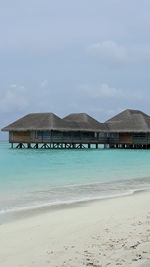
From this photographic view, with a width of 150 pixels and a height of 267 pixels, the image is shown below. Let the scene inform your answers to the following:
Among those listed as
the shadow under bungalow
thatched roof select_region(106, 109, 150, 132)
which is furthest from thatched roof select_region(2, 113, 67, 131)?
thatched roof select_region(106, 109, 150, 132)

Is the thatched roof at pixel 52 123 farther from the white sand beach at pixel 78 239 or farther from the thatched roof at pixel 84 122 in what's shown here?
the white sand beach at pixel 78 239

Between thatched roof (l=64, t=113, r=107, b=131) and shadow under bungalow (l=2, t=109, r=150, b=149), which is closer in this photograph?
shadow under bungalow (l=2, t=109, r=150, b=149)

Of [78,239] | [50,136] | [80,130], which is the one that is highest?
[80,130]

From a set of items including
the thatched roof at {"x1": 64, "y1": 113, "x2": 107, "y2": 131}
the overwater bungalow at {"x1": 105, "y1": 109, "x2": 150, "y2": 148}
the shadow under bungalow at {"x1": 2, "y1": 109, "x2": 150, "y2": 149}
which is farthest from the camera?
the overwater bungalow at {"x1": 105, "y1": 109, "x2": 150, "y2": 148}

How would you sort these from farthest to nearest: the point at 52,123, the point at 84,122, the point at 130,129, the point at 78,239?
the point at 84,122
the point at 130,129
the point at 52,123
the point at 78,239

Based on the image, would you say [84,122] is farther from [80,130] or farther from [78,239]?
[78,239]

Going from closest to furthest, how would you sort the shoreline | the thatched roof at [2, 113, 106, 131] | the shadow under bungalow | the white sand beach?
the white sand beach → the shoreline → the thatched roof at [2, 113, 106, 131] → the shadow under bungalow

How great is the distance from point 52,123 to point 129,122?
823 centimetres

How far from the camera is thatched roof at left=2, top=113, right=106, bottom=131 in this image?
128ft

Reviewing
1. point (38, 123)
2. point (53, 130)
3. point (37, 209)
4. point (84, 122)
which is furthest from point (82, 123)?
point (37, 209)

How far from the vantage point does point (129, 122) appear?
42.5m

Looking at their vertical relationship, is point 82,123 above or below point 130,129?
above

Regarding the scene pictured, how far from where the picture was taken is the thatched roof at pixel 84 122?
40.9 metres

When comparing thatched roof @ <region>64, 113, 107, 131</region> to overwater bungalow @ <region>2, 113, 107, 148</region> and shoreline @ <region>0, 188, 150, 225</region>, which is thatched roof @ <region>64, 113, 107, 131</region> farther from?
shoreline @ <region>0, 188, 150, 225</region>
